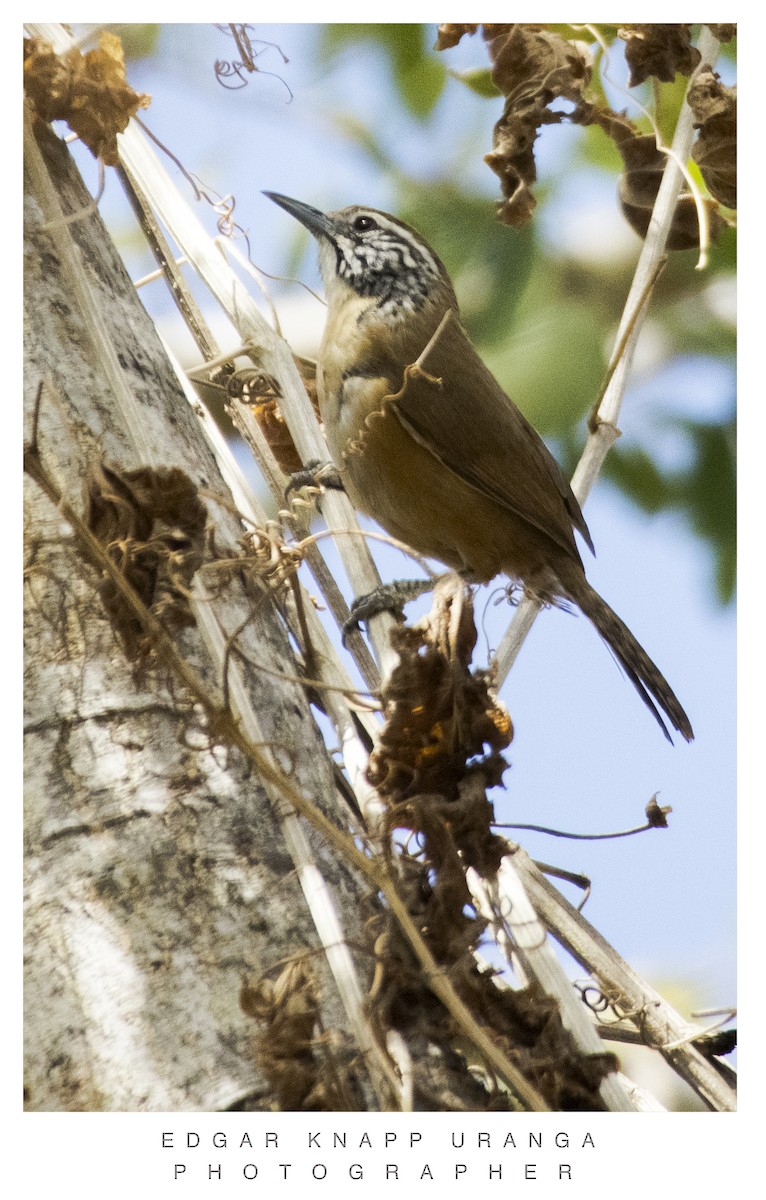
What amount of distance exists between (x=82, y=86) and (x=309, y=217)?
73 cm

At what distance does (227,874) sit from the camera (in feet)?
6.32

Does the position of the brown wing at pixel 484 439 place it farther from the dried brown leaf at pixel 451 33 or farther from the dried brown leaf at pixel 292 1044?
the dried brown leaf at pixel 292 1044

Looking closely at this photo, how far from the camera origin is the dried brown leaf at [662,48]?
265 cm

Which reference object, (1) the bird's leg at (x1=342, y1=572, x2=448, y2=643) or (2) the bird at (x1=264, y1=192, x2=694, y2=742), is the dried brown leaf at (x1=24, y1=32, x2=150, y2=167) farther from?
(1) the bird's leg at (x1=342, y1=572, x2=448, y2=643)

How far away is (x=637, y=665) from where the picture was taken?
105 inches

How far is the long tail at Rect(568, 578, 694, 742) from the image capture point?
8.38ft

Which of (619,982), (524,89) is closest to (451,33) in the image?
(524,89)

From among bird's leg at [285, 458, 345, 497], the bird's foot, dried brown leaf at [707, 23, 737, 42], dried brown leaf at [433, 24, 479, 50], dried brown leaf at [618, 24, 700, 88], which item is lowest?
the bird's foot

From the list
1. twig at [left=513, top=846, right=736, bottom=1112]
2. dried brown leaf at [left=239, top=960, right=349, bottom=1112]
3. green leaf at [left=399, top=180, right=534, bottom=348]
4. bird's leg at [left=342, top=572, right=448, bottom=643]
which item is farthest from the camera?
green leaf at [left=399, top=180, right=534, bottom=348]

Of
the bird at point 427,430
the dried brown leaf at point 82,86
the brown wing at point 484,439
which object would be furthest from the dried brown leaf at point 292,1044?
the dried brown leaf at point 82,86

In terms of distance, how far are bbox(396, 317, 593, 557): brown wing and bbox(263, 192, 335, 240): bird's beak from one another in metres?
0.43

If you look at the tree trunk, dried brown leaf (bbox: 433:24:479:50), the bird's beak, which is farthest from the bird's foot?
dried brown leaf (bbox: 433:24:479:50)
